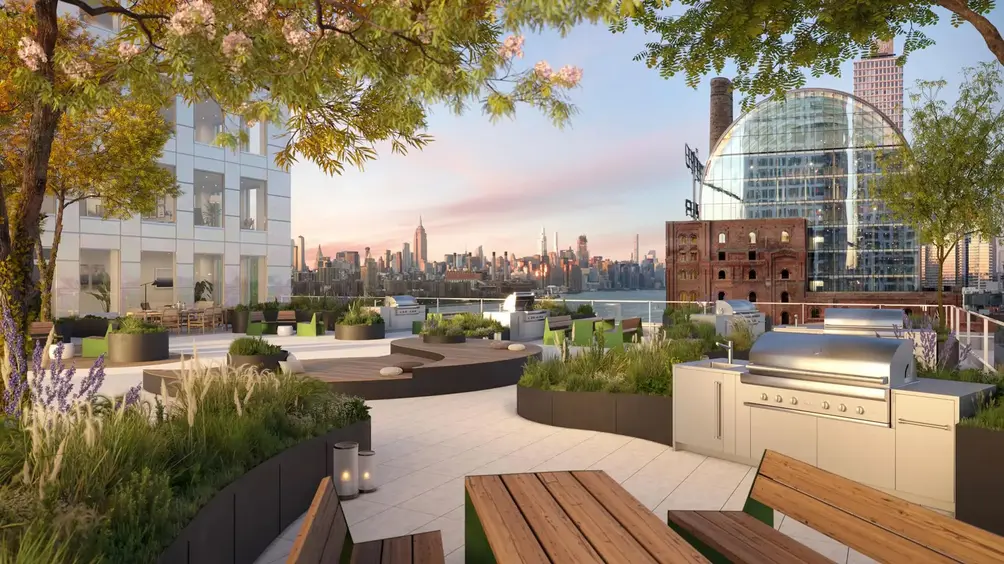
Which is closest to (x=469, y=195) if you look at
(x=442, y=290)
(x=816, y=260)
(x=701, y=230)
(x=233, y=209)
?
(x=442, y=290)

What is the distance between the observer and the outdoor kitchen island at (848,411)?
15.3 ft

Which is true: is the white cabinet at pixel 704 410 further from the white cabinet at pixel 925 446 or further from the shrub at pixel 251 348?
the shrub at pixel 251 348

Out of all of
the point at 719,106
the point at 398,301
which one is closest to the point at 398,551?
the point at 398,301

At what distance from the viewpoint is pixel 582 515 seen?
8.84 feet

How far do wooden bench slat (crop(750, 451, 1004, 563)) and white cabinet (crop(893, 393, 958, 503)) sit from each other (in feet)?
7.25

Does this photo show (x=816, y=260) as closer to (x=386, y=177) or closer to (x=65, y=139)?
(x=386, y=177)

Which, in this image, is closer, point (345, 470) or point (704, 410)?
point (345, 470)

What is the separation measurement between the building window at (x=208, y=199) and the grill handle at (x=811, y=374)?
24.5 m

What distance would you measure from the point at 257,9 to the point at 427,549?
4.08 meters

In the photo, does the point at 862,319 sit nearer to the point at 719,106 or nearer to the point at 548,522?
the point at 548,522

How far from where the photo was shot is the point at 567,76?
511cm

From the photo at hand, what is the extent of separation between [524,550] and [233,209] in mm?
26914

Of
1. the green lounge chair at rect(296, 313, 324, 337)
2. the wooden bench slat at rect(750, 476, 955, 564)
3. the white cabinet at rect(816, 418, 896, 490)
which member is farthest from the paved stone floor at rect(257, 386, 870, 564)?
the green lounge chair at rect(296, 313, 324, 337)

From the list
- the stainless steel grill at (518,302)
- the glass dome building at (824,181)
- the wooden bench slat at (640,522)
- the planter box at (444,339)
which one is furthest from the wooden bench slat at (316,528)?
the glass dome building at (824,181)
